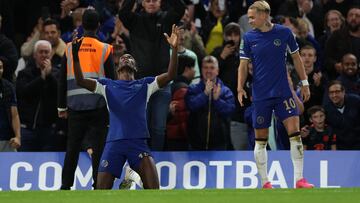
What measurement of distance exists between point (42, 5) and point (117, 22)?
7.82 feet

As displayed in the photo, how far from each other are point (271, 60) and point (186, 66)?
3939 millimetres

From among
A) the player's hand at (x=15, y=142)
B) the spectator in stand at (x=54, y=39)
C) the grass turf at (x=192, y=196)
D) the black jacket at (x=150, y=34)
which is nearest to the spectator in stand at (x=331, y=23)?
the black jacket at (x=150, y=34)

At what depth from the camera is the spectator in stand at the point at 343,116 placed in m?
15.8

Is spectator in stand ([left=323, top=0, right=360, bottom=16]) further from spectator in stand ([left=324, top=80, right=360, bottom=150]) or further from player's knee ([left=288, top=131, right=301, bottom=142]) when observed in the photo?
player's knee ([left=288, top=131, right=301, bottom=142])

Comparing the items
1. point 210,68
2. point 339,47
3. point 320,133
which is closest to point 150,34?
point 210,68

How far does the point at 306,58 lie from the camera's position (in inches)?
661

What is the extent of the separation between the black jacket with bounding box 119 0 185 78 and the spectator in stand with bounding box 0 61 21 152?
1.84 m

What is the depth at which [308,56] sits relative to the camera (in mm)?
16781

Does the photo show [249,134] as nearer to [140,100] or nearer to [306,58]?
[306,58]

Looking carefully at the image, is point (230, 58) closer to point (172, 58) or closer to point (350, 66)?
point (350, 66)

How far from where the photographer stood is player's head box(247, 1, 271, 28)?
1266 centimetres

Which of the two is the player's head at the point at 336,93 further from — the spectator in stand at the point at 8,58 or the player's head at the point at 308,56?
the spectator in stand at the point at 8,58

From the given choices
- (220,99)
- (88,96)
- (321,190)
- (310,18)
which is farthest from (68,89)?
(310,18)

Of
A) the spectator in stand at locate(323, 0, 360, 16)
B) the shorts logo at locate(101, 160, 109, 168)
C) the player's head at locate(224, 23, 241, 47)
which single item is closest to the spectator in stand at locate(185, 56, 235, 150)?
the player's head at locate(224, 23, 241, 47)
